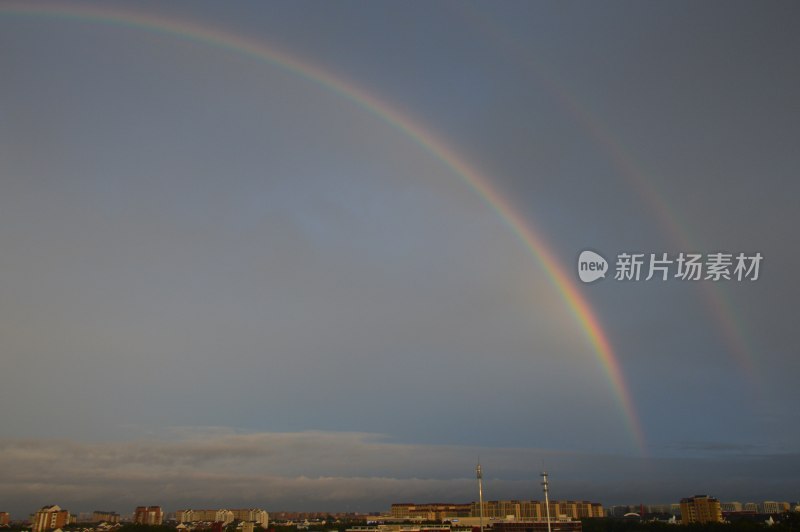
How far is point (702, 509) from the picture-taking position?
160625mm

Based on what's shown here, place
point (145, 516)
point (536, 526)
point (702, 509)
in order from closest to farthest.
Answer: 1. point (536, 526)
2. point (702, 509)
3. point (145, 516)

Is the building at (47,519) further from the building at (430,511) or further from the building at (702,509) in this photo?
the building at (702,509)

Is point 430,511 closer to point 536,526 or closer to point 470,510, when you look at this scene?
point 470,510

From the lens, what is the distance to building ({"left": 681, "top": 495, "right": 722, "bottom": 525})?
15638cm

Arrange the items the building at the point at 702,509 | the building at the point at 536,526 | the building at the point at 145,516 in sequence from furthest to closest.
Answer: the building at the point at 145,516 → the building at the point at 702,509 → the building at the point at 536,526

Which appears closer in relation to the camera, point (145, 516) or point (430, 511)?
point (430, 511)

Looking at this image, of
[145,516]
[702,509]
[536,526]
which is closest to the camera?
[536,526]

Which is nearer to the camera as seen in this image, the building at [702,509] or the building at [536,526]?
the building at [536,526]

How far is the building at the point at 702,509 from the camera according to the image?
513 ft

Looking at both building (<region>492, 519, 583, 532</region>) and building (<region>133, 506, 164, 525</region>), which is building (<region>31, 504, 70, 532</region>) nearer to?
building (<region>133, 506, 164, 525</region>)

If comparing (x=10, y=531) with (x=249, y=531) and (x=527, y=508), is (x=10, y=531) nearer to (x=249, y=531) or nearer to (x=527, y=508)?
(x=249, y=531)

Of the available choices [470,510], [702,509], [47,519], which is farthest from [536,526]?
[47,519]

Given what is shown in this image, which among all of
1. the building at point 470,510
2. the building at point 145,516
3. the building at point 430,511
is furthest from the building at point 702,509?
the building at point 145,516

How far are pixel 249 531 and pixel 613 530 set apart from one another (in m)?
66.8
